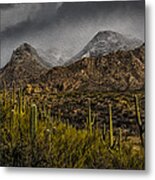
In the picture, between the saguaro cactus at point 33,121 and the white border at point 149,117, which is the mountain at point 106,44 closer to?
the white border at point 149,117

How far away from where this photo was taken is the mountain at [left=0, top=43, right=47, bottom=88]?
197cm

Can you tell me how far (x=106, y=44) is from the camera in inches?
75.9

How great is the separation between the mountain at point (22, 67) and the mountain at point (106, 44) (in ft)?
0.43

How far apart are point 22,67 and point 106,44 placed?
12.5 inches

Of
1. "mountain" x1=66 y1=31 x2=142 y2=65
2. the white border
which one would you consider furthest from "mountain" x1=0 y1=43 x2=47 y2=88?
the white border

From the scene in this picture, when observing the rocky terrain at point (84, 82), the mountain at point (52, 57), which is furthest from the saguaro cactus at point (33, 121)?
the mountain at point (52, 57)

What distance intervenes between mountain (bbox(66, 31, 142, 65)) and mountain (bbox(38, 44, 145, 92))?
0.01m

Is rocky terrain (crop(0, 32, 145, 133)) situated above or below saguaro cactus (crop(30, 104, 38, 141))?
above

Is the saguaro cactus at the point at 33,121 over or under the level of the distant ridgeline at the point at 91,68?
under

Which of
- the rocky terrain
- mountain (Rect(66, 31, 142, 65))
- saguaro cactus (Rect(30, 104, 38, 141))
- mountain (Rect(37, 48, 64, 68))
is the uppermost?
mountain (Rect(66, 31, 142, 65))

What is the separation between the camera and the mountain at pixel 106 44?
191 centimetres

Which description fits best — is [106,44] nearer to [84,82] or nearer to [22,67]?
[84,82]

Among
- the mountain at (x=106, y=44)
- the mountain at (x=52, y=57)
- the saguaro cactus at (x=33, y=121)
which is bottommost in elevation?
the saguaro cactus at (x=33, y=121)

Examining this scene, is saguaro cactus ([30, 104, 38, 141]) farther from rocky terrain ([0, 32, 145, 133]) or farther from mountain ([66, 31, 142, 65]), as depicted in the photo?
mountain ([66, 31, 142, 65])
